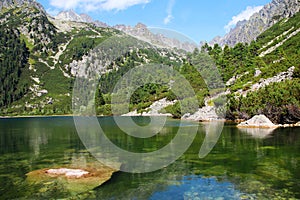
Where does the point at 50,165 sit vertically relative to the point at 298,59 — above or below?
below

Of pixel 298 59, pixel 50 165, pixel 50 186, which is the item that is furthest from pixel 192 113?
pixel 50 186

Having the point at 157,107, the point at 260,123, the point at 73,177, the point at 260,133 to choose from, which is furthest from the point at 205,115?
the point at 73,177

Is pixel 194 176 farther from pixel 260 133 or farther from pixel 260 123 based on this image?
pixel 260 123

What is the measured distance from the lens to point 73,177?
2986 centimetres

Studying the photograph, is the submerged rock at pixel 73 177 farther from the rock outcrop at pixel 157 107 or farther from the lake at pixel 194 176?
the rock outcrop at pixel 157 107

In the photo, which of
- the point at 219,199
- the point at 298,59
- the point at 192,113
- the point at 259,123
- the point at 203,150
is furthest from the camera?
the point at 192,113

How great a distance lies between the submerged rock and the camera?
2694 cm

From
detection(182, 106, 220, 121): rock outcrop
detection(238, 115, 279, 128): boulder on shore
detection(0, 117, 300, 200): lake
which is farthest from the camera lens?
detection(182, 106, 220, 121): rock outcrop

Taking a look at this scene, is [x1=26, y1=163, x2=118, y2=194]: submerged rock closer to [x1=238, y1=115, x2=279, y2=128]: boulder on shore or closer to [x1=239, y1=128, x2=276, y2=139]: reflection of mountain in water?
[x1=239, y1=128, x2=276, y2=139]: reflection of mountain in water

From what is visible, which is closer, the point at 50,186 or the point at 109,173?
the point at 50,186

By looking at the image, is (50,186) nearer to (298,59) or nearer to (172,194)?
(172,194)

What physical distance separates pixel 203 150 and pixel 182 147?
15.4 ft

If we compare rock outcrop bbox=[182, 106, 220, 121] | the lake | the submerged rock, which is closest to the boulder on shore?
the lake

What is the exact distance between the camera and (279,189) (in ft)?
79.7
